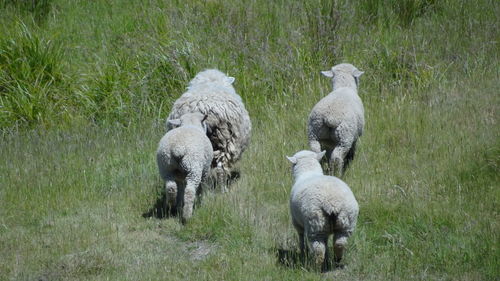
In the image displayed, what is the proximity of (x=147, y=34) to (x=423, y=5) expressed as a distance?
473 cm

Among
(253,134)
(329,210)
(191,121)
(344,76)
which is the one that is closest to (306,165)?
(329,210)

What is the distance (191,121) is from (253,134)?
234 cm

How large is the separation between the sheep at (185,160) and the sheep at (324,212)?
127 centimetres

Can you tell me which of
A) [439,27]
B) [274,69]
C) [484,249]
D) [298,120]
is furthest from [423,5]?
[484,249]

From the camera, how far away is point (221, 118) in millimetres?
7773

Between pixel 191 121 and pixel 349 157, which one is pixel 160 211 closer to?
pixel 191 121

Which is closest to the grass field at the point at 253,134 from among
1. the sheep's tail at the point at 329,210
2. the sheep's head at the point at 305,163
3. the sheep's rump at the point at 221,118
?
the sheep's rump at the point at 221,118

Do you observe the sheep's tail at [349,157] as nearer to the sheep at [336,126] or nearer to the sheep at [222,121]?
the sheep at [336,126]

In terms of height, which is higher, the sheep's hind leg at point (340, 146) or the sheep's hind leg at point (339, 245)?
the sheep's hind leg at point (340, 146)

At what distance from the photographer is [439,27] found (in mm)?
11664

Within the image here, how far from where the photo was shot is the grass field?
6.30 metres

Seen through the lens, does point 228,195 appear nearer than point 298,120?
Yes

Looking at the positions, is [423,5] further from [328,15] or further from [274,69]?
[274,69]

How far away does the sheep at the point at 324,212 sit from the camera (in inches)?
209
